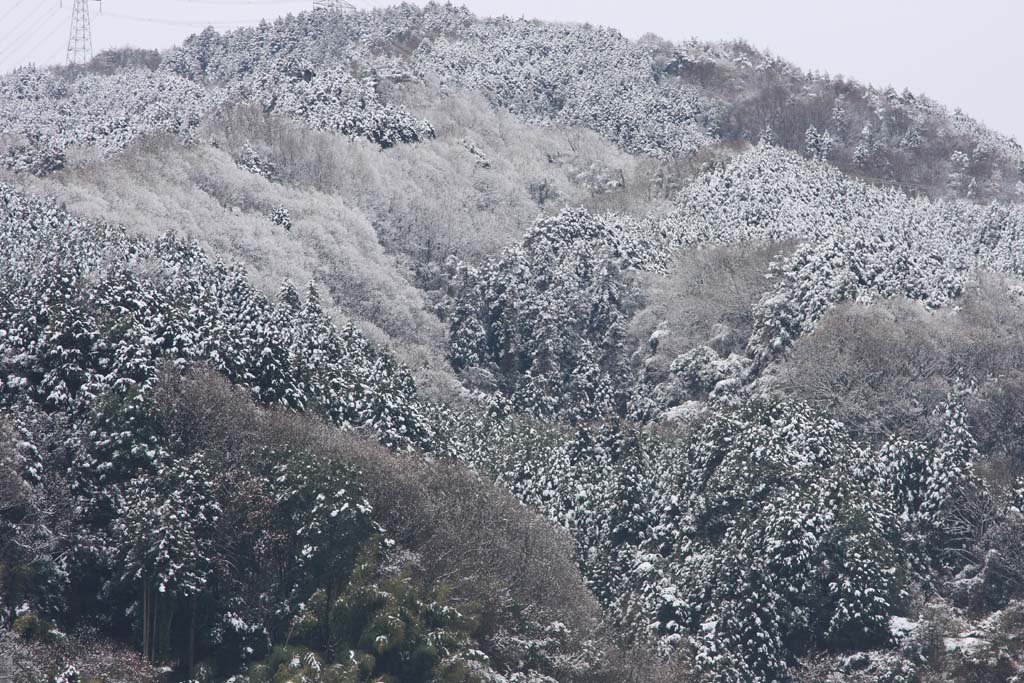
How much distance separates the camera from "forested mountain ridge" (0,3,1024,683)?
44.5 metres

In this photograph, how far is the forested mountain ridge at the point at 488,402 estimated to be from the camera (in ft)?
146

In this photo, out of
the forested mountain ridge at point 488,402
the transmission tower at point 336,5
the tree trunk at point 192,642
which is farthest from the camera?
the transmission tower at point 336,5

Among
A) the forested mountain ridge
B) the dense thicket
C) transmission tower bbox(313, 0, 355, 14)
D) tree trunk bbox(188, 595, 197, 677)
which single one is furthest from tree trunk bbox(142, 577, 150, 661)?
transmission tower bbox(313, 0, 355, 14)

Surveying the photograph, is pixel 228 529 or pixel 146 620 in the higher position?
pixel 228 529

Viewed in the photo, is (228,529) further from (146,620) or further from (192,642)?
(146,620)

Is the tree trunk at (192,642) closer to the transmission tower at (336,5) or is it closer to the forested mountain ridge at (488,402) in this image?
the forested mountain ridge at (488,402)

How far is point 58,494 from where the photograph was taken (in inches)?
1766

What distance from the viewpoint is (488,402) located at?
7819cm

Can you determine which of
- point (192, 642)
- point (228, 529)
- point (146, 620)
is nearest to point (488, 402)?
point (228, 529)

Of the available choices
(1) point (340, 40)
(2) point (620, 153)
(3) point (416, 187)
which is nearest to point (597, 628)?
(3) point (416, 187)

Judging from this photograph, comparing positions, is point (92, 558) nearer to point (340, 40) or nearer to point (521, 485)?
point (521, 485)

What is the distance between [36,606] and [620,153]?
84.9 metres

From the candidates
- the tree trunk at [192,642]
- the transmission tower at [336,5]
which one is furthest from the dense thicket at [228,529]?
the transmission tower at [336,5]

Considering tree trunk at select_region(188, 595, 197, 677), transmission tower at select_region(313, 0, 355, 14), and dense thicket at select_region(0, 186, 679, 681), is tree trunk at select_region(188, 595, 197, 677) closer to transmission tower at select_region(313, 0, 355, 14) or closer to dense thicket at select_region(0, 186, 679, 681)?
dense thicket at select_region(0, 186, 679, 681)
